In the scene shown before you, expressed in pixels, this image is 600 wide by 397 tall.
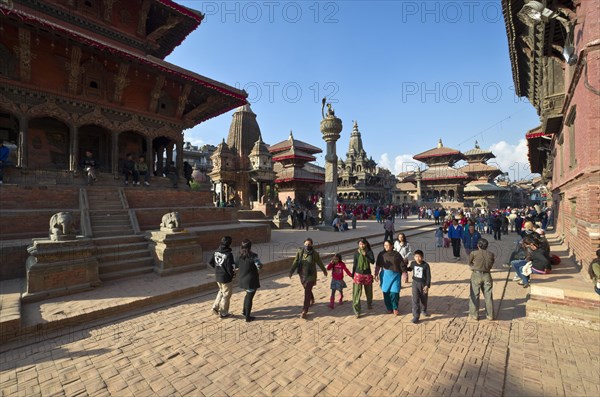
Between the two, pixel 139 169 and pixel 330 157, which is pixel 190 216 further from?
pixel 330 157

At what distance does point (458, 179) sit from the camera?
4297 cm

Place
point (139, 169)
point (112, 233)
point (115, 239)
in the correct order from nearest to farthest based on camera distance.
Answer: point (115, 239)
point (112, 233)
point (139, 169)

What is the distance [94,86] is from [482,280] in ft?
48.9

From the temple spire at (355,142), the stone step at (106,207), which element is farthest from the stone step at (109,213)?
the temple spire at (355,142)

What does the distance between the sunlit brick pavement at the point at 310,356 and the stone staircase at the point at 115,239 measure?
247cm

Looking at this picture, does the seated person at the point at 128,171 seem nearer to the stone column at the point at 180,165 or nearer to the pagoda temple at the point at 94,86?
the pagoda temple at the point at 94,86

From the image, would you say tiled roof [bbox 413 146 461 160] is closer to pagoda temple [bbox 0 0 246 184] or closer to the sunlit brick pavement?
pagoda temple [bbox 0 0 246 184]

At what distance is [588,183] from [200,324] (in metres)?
8.30

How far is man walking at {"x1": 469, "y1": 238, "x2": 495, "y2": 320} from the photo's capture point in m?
4.70

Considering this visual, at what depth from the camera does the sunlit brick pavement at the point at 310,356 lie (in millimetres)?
3066

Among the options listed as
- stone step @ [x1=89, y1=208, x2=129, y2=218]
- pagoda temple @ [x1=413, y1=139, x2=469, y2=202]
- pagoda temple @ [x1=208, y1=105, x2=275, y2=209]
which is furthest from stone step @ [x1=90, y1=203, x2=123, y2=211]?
pagoda temple @ [x1=413, y1=139, x2=469, y2=202]

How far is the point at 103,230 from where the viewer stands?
8031 mm

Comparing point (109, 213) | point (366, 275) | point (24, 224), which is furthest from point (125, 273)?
point (366, 275)

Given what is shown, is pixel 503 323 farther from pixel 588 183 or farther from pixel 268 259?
pixel 268 259
